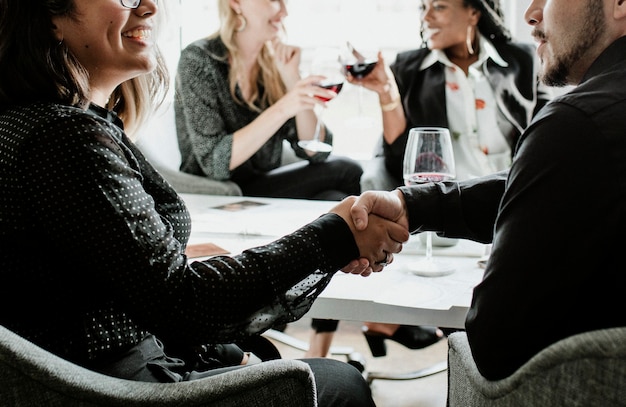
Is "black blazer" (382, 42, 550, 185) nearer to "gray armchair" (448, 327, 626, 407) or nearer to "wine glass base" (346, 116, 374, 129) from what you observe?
"wine glass base" (346, 116, 374, 129)

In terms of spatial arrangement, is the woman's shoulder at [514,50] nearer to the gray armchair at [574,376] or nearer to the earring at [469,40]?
the earring at [469,40]

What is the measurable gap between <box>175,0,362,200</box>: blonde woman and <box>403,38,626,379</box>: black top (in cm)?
182

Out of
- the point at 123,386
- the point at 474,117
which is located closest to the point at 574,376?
the point at 123,386

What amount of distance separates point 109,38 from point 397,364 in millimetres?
1917

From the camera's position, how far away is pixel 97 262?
97cm

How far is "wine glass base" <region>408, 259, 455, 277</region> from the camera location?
154 cm

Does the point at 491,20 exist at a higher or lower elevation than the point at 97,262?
lower

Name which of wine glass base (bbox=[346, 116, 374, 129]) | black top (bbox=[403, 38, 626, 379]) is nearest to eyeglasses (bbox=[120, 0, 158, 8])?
black top (bbox=[403, 38, 626, 379])

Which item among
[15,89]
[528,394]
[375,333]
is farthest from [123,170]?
[375,333]

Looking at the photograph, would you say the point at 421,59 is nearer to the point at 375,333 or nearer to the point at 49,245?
the point at 375,333

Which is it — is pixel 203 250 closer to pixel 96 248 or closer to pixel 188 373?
pixel 188 373

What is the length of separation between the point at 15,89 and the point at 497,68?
7.32 feet

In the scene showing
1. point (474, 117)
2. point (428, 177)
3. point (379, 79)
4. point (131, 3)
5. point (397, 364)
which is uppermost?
point (131, 3)

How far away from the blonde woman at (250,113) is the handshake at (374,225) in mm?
1325
